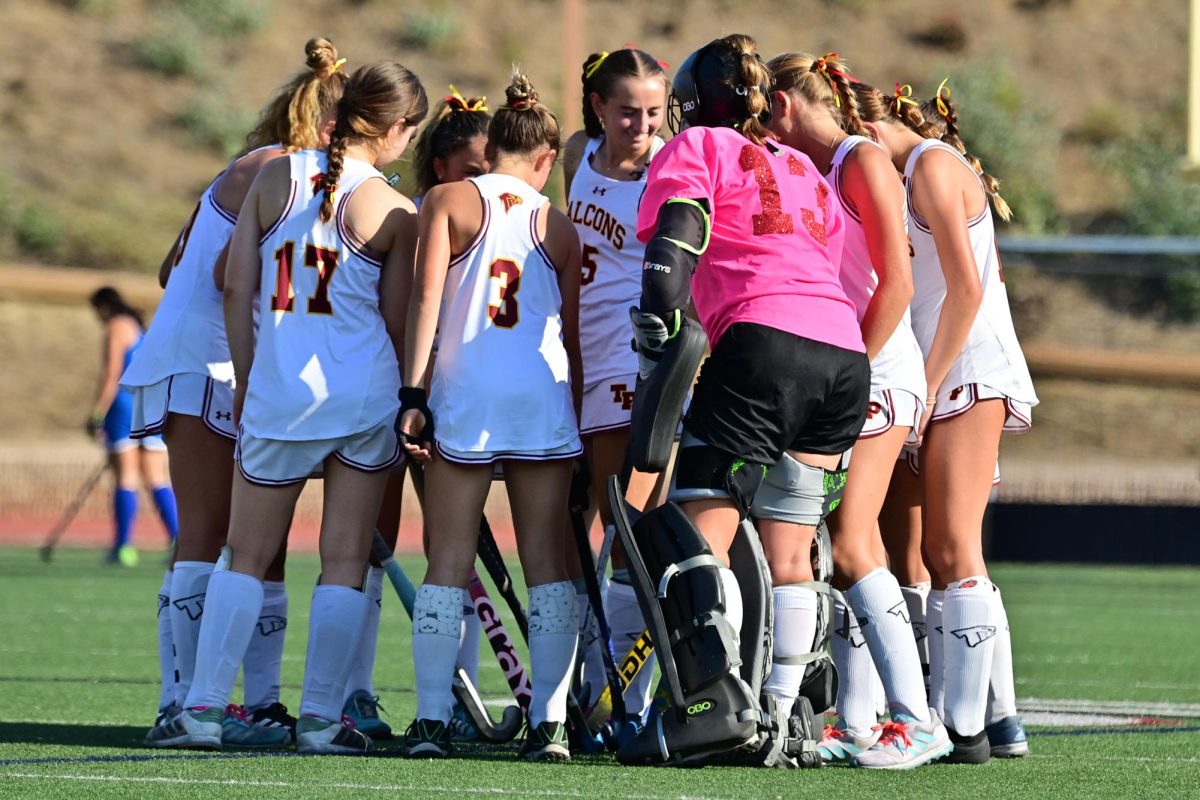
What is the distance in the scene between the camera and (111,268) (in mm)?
34625

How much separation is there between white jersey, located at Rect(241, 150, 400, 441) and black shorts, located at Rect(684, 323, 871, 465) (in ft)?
3.22

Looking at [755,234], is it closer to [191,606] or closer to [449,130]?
[449,130]

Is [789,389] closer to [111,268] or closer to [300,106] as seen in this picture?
[300,106]

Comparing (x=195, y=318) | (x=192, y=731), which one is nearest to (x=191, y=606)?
(x=192, y=731)

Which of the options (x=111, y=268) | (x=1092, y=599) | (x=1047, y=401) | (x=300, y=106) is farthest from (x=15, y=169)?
(x=300, y=106)

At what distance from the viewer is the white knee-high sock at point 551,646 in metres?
5.48

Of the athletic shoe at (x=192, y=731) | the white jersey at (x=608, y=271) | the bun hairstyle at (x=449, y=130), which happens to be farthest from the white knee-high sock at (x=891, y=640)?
the bun hairstyle at (x=449, y=130)

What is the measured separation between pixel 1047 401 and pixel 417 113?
2616 cm

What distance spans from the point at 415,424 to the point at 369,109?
1015 millimetres

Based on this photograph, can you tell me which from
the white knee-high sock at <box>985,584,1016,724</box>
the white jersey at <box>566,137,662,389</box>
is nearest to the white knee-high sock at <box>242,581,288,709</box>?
the white jersey at <box>566,137,662,389</box>

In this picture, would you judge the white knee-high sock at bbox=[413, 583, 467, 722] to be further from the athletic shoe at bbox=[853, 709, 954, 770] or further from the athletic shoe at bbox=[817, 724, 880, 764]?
the athletic shoe at bbox=[853, 709, 954, 770]

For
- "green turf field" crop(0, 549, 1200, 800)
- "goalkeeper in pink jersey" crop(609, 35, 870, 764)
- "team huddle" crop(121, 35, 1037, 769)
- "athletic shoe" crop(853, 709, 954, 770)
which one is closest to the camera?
"green turf field" crop(0, 549, 1200, 800)

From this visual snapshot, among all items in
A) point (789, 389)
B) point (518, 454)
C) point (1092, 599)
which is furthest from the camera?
point (1092, 599)

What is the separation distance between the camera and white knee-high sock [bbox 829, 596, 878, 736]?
18.4 feet
